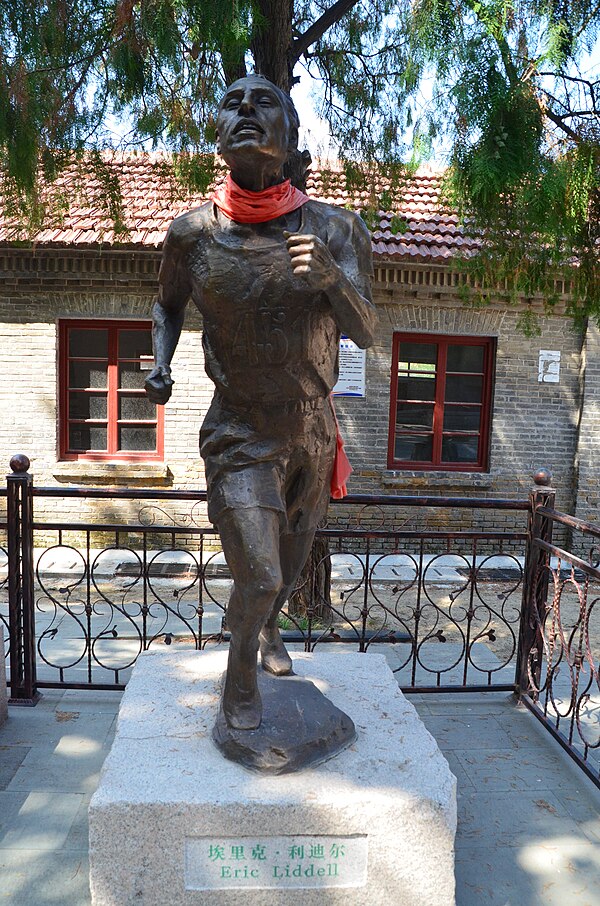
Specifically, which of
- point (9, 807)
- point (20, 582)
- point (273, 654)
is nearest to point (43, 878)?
point (9, 807)

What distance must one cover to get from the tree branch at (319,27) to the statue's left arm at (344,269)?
3.48 metres

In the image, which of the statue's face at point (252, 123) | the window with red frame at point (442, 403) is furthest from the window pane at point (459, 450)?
the statue's face at point (252, 123)

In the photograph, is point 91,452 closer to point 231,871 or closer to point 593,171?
point 593,171

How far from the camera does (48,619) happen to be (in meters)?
5.76

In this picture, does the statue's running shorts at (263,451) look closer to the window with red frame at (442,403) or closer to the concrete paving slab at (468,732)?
the concrete paving slab at (468,732)

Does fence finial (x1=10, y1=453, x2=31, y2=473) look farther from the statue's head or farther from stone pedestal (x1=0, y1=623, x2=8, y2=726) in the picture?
the statue's head

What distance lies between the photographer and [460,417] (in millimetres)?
8922

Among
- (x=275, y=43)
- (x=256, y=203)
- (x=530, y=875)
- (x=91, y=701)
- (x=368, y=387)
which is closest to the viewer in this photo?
(x=256, y=203)

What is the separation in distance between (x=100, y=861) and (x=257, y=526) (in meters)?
1.16

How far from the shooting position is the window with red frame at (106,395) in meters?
8.49

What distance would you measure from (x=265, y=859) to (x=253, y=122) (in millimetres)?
2327

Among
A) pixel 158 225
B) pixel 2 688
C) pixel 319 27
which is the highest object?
pixel 319 27

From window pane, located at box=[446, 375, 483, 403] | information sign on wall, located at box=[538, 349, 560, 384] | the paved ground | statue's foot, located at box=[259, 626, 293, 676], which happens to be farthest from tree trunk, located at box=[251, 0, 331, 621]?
information sign on wall, located at box=[538, 349, 560, 384]

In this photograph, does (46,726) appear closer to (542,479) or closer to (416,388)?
(542,479)
